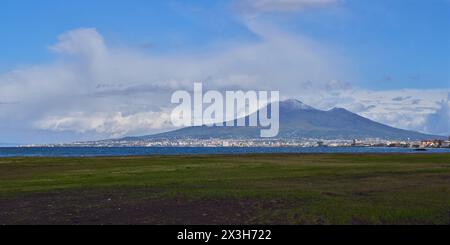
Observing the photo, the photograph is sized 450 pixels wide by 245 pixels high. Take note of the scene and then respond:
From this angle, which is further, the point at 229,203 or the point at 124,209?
the point at 229,203

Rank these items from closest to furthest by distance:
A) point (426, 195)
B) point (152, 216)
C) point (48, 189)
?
point (152, 216)
point (426, 195)
point (48, 189)

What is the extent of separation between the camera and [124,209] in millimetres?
26266

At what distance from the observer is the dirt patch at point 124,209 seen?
23.1 meters

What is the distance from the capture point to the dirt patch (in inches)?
909

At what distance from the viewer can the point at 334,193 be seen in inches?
1291

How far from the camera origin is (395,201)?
93.6 feet
